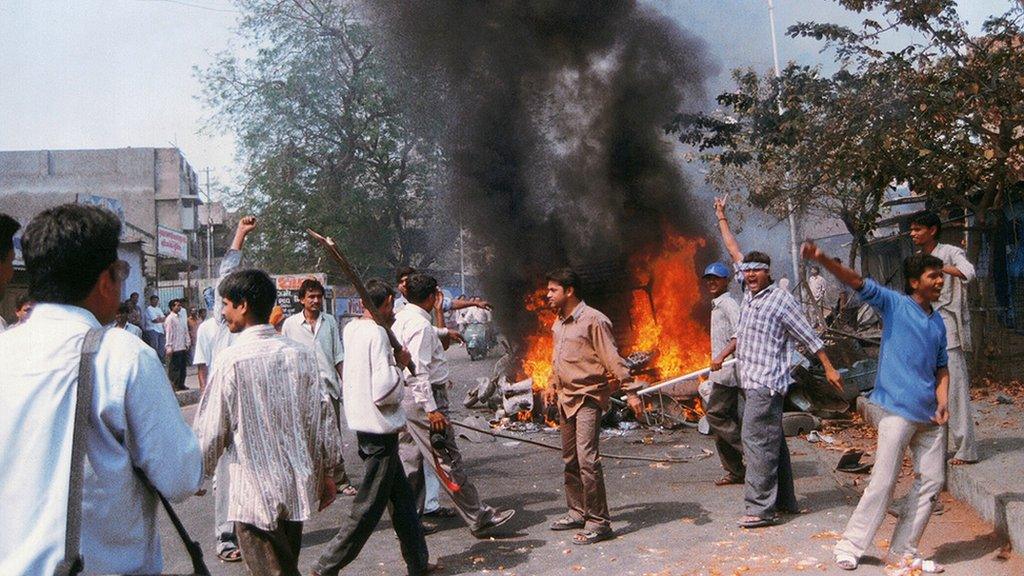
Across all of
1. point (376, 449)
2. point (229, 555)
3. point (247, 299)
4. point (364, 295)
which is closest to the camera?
point (247, 299)

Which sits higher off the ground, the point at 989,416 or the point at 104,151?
the point at 104,151

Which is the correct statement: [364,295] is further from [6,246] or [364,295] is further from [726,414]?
[726,414]

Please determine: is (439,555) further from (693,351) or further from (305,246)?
(305,246)

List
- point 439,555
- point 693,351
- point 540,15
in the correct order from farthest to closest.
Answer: point 540,15 → point 693,351 → point 439,555

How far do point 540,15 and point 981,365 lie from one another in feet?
32.4

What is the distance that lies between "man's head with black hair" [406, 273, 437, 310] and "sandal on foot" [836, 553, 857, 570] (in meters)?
3.22

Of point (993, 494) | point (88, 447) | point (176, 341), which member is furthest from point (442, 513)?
point (176, 341)

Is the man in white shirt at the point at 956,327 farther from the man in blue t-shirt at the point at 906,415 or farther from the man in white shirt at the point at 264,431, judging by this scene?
the man in white shirt at the point at 264,431

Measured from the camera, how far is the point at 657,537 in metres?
5.86

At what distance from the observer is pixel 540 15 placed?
16.6 metres

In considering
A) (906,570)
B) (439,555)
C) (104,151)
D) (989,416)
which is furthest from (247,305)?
(104,151)

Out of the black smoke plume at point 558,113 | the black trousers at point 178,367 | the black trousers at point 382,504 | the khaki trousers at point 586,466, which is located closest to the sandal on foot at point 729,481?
the khaki trousers at point 586,466

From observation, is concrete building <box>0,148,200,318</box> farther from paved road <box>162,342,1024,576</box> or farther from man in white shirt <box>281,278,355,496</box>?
paved road <box>162,342,1024,576</box>

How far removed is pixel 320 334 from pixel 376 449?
2729mm
